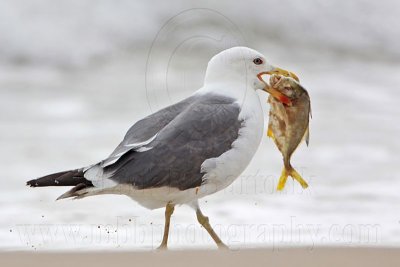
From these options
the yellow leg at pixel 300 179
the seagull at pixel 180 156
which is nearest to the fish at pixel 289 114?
the yellow leg at pixel 300 179

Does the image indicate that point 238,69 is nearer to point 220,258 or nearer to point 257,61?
point 257,61

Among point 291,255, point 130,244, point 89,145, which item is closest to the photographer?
point 291,255

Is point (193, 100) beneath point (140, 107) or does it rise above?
beneath

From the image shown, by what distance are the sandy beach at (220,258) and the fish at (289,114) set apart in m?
0.88

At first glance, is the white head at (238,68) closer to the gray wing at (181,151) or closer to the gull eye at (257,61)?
the gull eye at (257,61)

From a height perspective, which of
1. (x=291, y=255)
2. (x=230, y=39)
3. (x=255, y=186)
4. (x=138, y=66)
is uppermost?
(x=138, y=66)

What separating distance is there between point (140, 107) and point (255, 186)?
2.75 m

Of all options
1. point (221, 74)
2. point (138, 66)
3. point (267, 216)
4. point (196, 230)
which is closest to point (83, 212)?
point (196, 230)

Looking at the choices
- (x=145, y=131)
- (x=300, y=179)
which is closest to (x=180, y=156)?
(x=145, y=131)

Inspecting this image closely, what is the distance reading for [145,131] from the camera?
5770mm

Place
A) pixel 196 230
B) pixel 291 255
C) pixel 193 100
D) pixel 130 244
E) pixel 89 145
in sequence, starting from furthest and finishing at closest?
pixel 89 145 → pixel 196 230 → pixel 130 244 → pixel 193 100 → pixel 291 255

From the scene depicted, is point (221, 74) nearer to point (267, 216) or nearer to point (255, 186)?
point (267, 216)

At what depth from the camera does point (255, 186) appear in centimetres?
862

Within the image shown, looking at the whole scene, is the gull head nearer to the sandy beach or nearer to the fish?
the fish
